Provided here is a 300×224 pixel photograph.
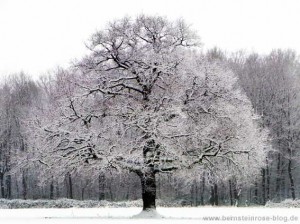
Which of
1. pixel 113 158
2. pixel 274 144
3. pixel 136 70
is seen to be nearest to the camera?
pixel 113 158

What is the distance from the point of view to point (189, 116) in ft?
94.8

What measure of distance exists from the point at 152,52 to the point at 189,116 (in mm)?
4208

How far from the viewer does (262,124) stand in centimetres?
5509

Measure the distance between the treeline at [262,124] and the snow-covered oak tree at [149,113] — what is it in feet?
65.5

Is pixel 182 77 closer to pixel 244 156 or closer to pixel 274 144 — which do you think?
pixel 244 156

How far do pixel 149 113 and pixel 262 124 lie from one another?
30.2 metres

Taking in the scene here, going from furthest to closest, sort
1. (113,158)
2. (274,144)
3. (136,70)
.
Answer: (274,144) < (136,70) < (113,158)

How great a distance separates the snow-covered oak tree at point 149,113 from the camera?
92.5ft

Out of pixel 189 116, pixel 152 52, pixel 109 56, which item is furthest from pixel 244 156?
pixel 109 56
